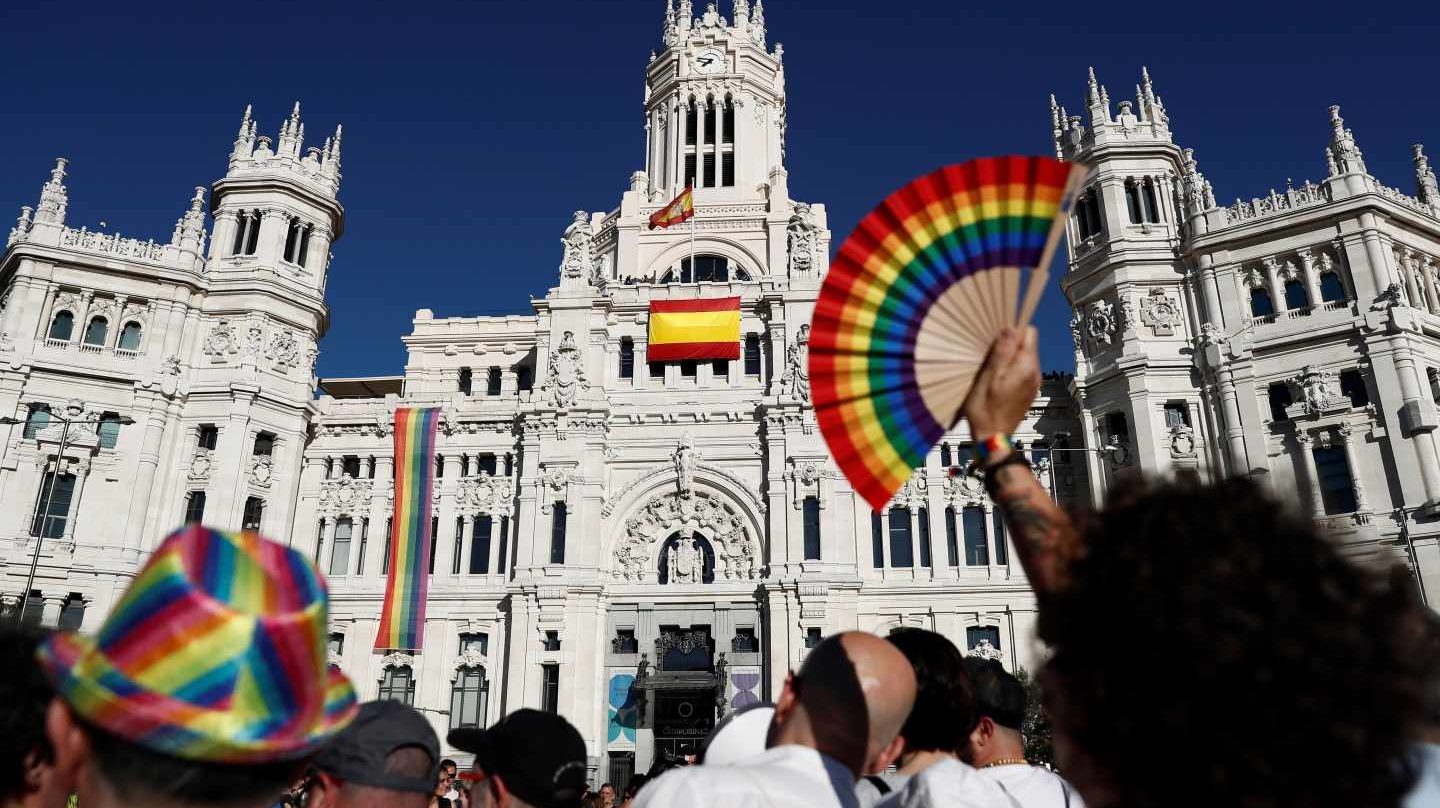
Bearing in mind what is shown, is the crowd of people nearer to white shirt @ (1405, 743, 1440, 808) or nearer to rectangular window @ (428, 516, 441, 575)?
white shirt @ (1405, 743, 1440, 808)

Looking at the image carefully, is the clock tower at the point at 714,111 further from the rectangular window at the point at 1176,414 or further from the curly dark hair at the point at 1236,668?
the curly dark hair at the point at 1236,668

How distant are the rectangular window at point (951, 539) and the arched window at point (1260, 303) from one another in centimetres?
1304

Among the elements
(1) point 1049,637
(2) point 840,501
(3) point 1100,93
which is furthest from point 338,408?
(1) point 1049,637

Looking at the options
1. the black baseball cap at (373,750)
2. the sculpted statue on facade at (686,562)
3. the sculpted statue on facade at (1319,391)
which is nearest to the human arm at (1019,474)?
the black baseball cap at (373,750)

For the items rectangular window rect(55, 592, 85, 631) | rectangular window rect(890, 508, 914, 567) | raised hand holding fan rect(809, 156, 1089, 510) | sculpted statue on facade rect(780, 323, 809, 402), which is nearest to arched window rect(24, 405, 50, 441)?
rectangular window rect(55, 592, 85, 631)

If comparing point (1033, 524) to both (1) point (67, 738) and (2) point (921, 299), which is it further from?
(1) point (67, 738)

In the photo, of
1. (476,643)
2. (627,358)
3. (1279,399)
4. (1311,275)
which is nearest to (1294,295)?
(1311,275)

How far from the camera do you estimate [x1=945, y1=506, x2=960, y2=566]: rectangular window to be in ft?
119

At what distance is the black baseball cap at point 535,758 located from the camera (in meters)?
4.43

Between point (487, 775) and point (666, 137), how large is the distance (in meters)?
47.5

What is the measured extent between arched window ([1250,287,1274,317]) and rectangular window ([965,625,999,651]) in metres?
14.8

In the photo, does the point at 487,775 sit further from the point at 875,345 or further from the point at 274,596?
the point at 875,345

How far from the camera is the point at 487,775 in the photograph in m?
4.55

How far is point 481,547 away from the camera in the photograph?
37969 mm
